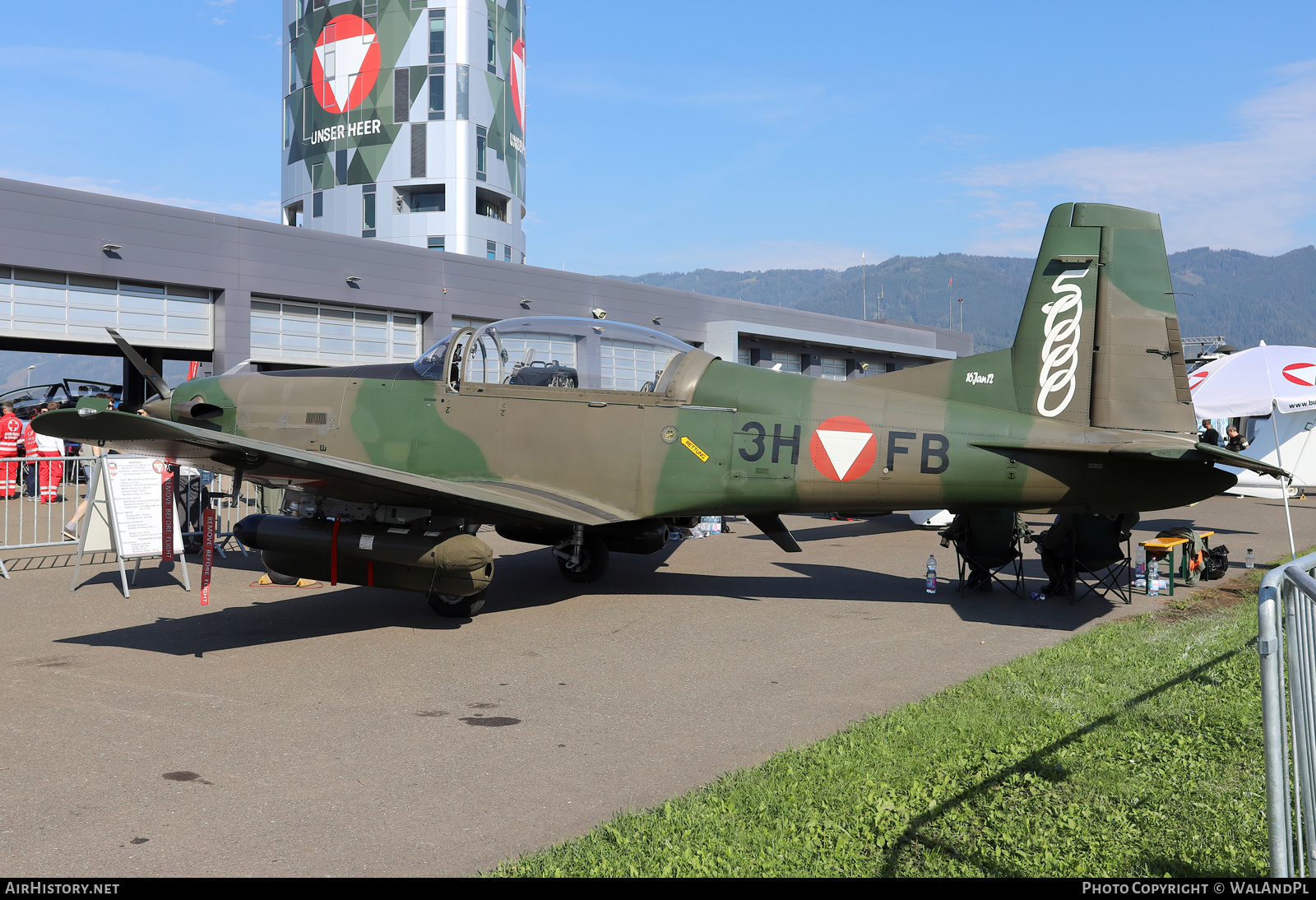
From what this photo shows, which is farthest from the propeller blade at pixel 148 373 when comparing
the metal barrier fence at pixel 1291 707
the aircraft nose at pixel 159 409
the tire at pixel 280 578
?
the metal barrier fence at pixel 1291 707

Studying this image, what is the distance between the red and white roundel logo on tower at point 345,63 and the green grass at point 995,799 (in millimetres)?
48139

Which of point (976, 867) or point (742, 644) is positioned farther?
point (742, 644)

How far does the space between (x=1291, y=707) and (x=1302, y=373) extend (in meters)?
14.2

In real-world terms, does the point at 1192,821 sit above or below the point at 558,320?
below

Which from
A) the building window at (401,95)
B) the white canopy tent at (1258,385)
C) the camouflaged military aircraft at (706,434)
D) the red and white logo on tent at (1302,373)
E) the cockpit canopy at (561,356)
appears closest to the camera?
the camouflaged military aircraft at (706,434)

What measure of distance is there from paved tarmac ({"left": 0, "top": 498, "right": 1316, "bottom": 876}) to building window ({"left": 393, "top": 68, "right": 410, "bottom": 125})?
4034cm

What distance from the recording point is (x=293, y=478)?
7391 millimetres

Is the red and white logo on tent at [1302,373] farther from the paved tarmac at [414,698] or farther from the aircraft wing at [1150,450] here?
the aircraft wing at [1150,450]

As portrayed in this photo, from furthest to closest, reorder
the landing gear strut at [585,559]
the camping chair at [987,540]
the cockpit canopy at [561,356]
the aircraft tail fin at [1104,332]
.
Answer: the landing gear strut at [585,559], the camping chair at [987,540], the cockpit canopy at [561,356], the aircraft tail fin at [1104,332]

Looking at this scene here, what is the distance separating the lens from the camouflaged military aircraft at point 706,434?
7.54 meters

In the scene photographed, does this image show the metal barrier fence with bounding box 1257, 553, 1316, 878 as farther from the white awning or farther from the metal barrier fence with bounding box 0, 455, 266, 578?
the white awning

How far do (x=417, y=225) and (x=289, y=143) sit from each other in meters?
8.62
